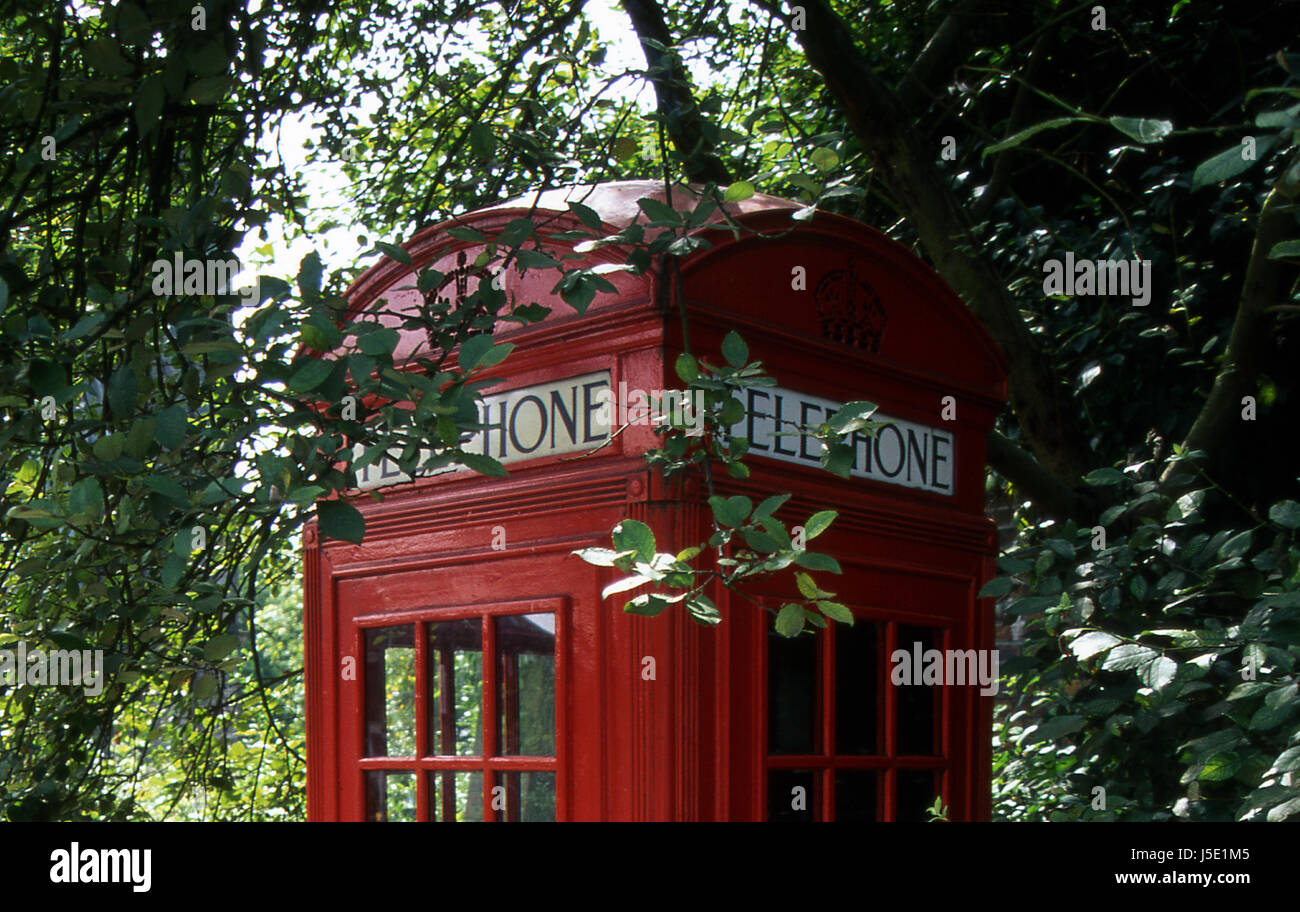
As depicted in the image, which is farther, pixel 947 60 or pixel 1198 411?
pixel 947 60

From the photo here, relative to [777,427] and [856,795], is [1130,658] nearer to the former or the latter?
[856,795]

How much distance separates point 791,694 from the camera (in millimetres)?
2758

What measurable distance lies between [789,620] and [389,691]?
3.57 ft

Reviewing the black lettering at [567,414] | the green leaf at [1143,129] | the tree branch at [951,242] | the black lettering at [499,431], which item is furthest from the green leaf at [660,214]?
the tree branch at [951,242]

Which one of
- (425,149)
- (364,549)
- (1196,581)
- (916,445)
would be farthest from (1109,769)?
(425,149)

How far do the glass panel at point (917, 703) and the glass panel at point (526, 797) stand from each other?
0.84m

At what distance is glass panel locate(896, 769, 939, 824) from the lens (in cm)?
302

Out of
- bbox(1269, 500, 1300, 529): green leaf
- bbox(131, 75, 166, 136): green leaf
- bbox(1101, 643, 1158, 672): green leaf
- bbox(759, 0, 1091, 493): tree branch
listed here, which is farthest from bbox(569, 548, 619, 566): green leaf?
bbox(759, 0, 1091, 493): tree branch

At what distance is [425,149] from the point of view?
20.5 ft
